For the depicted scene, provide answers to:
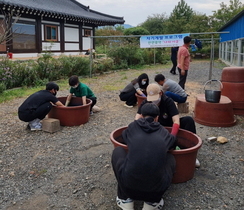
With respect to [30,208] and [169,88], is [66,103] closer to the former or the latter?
[169,88]

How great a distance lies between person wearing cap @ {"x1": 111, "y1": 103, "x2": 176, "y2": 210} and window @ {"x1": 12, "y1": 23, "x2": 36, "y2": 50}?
1208 cm

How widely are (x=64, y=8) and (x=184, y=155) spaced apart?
1592 centimetres

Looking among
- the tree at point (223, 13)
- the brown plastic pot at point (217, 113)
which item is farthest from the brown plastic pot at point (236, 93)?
the tree at point (223, 13)

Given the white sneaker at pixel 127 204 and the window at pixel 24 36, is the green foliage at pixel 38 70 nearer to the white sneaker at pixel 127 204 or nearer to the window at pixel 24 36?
the window at pixel 24 36

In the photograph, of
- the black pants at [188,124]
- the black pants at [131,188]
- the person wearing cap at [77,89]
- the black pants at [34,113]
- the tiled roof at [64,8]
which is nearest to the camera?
the black pants at [131,188]

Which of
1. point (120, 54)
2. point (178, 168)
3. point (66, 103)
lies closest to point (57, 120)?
point (66, 103)

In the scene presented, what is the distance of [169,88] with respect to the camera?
537 cm

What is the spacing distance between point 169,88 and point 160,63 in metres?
14.2

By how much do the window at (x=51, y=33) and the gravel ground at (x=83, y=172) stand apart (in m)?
10.5

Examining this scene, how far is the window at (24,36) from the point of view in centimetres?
1297

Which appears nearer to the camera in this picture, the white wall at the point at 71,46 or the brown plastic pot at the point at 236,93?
the brown plastic pot at the point at 236,93

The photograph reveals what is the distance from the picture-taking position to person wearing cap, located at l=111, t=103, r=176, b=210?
2221 mm

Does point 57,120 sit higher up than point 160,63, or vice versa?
point 160,63

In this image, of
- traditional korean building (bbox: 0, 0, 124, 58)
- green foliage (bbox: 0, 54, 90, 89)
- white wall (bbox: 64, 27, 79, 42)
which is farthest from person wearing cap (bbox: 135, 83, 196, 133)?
white wall (bbox: 64, 27, 79, 42)
